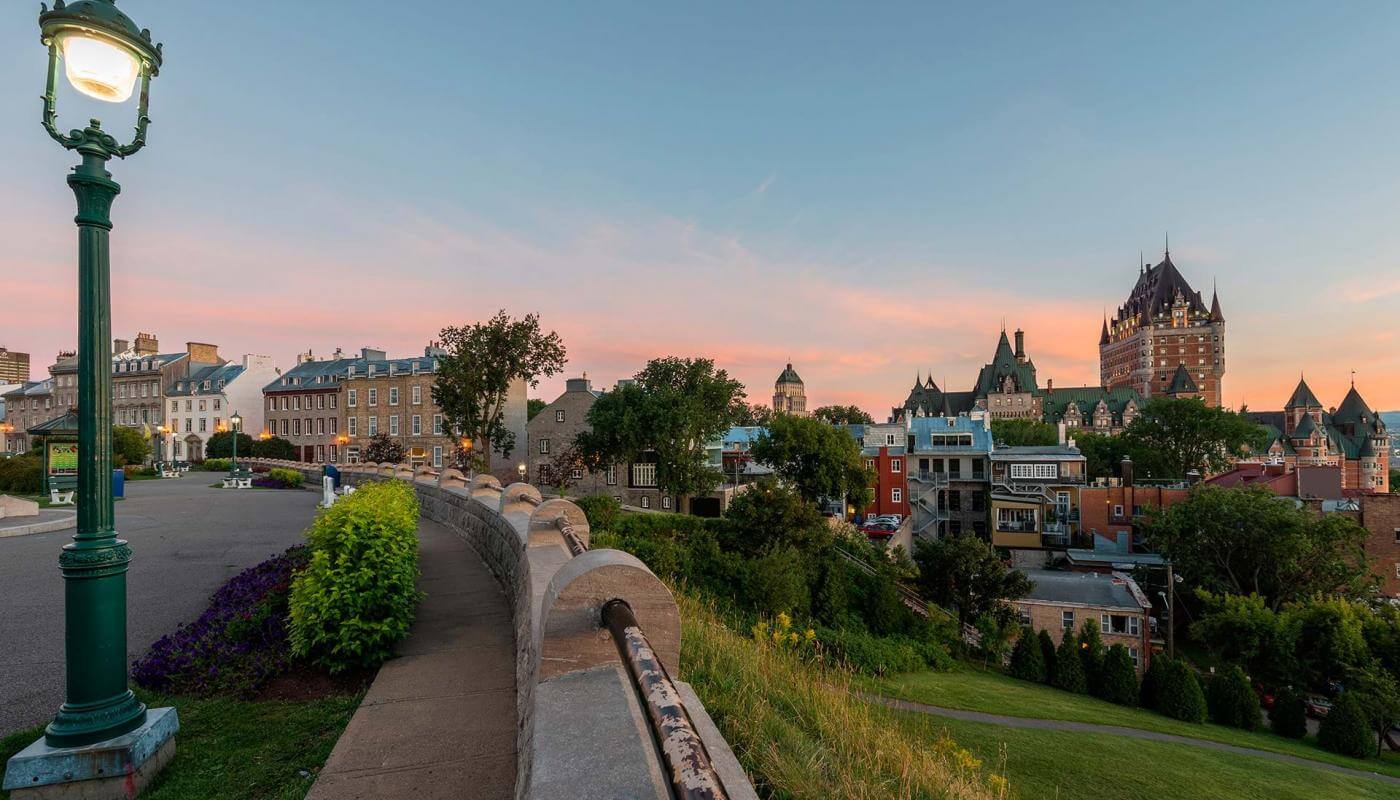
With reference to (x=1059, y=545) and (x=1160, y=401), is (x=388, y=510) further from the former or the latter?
(x=1160, y=401)

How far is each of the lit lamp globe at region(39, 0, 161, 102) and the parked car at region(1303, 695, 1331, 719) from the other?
40269mm

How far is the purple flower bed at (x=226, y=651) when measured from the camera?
5821 mm

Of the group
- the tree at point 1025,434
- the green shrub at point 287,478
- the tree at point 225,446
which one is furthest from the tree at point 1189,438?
the tree at point 225,446

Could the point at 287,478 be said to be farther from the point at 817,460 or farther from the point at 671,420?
the point at 817,460

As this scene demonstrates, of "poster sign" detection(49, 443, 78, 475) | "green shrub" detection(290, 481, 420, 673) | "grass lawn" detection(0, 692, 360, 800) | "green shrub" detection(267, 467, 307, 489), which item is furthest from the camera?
"green shrub" detection(267, 467, 307, 489)

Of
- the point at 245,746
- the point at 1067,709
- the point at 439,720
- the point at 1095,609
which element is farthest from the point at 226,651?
the point at 1095,609

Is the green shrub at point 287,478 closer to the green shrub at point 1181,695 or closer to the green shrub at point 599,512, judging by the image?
the green shrub at point 599,512

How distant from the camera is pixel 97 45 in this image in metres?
4.13

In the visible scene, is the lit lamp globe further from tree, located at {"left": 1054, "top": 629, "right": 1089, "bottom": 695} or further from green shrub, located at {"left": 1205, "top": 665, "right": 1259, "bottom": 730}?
green shrub, located at {"left": 1205, "top": 665, "right": 1259, "bottom": 730}

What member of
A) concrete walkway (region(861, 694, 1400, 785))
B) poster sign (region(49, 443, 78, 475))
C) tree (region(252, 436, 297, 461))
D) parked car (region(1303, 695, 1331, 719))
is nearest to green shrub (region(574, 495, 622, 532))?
concrete walkway (region(861, 694, 1400, 785))

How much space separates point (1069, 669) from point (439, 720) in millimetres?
29625

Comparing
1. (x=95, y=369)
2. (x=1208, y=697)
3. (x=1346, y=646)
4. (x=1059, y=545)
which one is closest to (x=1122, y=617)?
(x=1208, y=697)

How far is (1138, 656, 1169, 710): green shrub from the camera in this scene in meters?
25.5

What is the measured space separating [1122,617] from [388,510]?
113 feet
